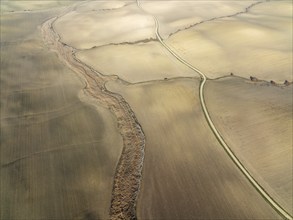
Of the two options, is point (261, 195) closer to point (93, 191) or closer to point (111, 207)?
point (111, 207)

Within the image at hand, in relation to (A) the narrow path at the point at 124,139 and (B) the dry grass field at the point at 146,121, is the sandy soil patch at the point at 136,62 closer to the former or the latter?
(B) the dry grass field at the point at 146,121

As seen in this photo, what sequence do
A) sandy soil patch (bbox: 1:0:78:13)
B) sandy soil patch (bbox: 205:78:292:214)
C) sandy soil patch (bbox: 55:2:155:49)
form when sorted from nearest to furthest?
sandy soil patch (bbox: 205:78:292:214)
sandy soil patch (bbox: 55:2:155:49)
sandy soil patch (bbox: 1:0:78:13)

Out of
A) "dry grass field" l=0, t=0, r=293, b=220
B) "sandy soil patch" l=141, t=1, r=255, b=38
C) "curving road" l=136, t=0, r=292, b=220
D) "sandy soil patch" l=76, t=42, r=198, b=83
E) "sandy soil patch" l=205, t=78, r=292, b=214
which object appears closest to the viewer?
"curving road" l=136, t=0, r=292, b=220

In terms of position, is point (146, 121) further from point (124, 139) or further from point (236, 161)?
point (236, 161)

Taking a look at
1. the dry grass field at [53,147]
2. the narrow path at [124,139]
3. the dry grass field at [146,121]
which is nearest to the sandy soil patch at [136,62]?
the dry grass field at [146,121]

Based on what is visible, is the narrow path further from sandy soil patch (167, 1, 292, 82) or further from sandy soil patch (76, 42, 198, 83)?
sandy soil patch (167, 1, 292, 82)

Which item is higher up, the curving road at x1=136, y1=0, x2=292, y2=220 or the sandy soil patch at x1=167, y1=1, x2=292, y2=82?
the sandy soil patch at x1=167, y1=1, x2=292, y2=82

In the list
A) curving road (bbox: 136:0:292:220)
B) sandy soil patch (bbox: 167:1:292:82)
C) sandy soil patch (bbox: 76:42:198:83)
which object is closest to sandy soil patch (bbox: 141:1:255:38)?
sandy soil patch (bbox: 167:1:292:82)
